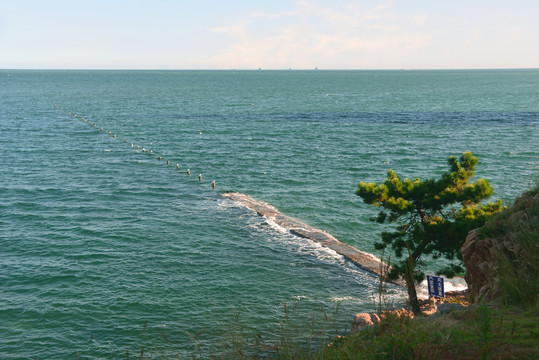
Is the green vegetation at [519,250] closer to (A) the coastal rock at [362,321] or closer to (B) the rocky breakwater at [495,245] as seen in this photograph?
(B) the rocky breakwater at [495,245]

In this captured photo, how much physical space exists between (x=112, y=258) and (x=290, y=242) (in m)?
13.4

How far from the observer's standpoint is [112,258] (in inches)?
1294

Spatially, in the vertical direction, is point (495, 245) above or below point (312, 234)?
above

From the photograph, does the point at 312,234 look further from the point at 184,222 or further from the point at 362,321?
the point at 362,321

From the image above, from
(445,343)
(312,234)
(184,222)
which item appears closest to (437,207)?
(445,343)

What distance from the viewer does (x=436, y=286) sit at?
2586 centimetres

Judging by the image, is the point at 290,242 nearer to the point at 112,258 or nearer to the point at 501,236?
the point at 112,258

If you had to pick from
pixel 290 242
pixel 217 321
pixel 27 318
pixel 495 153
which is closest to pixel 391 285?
pixel 290 242

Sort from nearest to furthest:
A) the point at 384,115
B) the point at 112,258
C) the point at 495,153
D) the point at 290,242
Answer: the point at 112,258, the point at 290,242, the point at 495,153, the point at 384,115

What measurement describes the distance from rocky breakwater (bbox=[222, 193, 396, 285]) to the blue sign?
2960 mm

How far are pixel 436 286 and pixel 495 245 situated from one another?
41.7 feet

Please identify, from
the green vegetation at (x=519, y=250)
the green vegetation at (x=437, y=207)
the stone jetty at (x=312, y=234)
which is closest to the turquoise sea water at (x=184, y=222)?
the stone jetty at (x=312, y=234)

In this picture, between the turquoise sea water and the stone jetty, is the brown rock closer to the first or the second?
the turquoise sea water

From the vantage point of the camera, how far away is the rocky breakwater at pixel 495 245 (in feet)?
44.8
